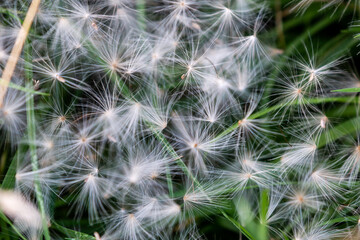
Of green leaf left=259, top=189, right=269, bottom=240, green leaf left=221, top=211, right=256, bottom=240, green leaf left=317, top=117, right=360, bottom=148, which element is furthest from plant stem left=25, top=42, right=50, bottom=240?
green leaf left=317, top=117, right=360, bottom=148

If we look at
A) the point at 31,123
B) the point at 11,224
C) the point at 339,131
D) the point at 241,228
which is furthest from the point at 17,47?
the point at 339,131

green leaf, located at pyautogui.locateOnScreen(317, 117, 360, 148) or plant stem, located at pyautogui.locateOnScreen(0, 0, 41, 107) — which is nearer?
plant stem, located at pyautogui.locateOnScreen(0, 0, 41, 107)

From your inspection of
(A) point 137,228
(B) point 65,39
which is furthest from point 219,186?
(B) point 65,39

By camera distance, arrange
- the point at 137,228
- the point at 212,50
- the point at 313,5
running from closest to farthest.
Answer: the point at 137,228 → the point at 212,50 → the point at 313,5

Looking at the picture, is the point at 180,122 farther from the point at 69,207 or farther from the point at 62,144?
the point at 69,207

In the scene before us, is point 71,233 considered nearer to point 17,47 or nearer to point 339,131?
point 17,47

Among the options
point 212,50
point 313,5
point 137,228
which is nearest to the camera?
point 137,228

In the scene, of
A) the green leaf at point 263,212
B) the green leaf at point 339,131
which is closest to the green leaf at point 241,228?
the green leaf at point 263,212

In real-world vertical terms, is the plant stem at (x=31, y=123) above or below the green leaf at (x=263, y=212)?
above

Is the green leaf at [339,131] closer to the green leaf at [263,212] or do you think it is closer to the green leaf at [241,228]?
the green leaf at [263,212]

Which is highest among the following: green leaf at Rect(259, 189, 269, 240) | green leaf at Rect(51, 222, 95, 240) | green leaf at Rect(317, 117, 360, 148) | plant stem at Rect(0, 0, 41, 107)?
plant stem at Rect(0, 0, 41, 107)

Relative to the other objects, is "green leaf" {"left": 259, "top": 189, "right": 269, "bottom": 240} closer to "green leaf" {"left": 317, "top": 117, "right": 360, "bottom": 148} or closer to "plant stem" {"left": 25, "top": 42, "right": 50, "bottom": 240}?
"green leaf" {"left": 317, "top": 117, "right": 360, "bottom": 148}
